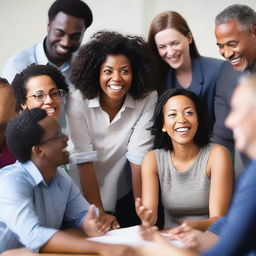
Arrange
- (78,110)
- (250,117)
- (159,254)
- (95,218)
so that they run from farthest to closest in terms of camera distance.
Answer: (78,110) → (95,218) → (159,254) → (250,117)

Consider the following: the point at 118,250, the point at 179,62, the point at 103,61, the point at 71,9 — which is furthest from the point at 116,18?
the point at 118,250

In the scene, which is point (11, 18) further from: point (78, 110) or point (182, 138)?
point (182, 138)

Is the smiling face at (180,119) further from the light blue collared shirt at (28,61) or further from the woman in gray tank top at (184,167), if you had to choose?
the light blue collared shirt at (28,61)

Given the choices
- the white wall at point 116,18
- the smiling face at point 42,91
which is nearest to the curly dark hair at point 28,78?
the smiling face at point 42,91

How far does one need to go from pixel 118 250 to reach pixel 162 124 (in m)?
0.70

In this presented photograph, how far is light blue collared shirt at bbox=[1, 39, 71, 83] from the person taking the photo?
6.02 ft

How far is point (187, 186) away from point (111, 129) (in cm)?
34

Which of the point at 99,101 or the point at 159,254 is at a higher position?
the point at 99,101

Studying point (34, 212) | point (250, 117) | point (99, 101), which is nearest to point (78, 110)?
point (99, 101)

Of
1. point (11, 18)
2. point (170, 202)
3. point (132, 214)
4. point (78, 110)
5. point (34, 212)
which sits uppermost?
point (11, 18)

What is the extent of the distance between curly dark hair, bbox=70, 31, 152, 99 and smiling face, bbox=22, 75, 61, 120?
0.15 metres

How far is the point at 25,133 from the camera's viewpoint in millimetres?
1130

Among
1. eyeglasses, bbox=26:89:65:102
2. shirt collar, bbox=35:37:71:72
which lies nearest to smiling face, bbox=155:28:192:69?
shirt collar, bbox=35:37:71:72

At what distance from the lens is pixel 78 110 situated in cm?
167
